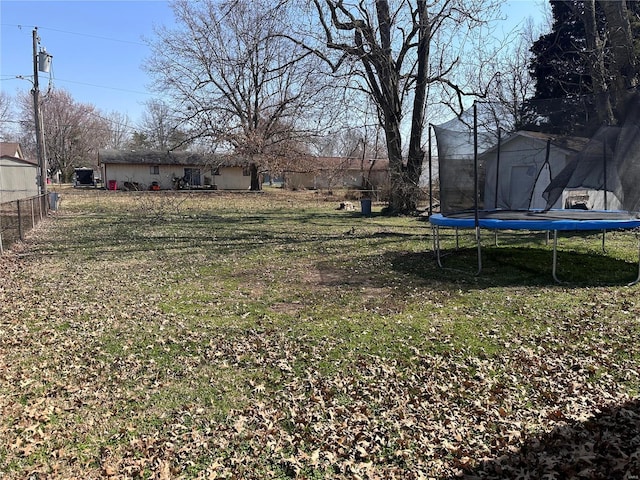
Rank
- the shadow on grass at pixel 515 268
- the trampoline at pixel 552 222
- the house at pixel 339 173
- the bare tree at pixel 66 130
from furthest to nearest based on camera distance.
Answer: the bare tree at pixel 66 130, the house at pixel 339 173, the shadow on grass at pixel 515 268, the trampoline at pixel 552 222

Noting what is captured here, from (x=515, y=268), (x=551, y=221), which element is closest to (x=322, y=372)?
(x=551, y=221)

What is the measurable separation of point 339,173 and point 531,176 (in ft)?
69.1

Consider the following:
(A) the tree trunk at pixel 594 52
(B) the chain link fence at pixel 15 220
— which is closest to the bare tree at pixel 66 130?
(B) the chain link fence at pixel 15 220

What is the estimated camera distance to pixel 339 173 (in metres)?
30.8

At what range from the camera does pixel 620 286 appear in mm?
6508

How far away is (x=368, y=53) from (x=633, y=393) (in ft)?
39.9

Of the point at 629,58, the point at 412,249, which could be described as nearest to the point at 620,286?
the point at 412,249

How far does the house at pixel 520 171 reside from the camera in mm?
9773

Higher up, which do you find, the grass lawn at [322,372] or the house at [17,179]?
the house at [17,179]

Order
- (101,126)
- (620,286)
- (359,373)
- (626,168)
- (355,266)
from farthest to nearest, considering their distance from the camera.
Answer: (101,126), (355,266), (626,168), (620,286), (359,373)

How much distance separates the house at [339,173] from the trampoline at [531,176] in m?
12.9

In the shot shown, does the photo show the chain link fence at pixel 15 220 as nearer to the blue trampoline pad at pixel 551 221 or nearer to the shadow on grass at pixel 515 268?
the shadow on grass at pixel 515 268

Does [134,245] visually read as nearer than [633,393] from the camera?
No

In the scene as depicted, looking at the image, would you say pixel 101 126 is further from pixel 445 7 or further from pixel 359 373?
pixel 359 373
